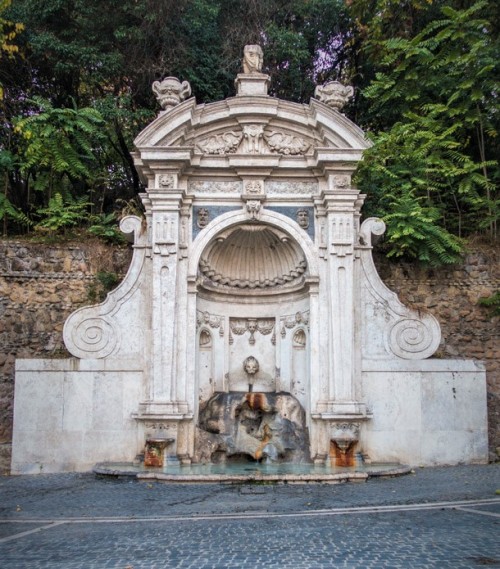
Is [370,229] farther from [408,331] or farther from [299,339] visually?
[299,339]

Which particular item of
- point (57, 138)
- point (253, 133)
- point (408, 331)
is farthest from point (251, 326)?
point (57, 138)

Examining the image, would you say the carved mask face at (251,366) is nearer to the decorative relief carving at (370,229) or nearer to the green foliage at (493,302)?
the decorative relief carving at (370,229)

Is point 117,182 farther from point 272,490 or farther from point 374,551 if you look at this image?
point 374,551

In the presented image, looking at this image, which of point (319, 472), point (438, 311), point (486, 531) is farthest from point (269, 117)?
point (486, 531)

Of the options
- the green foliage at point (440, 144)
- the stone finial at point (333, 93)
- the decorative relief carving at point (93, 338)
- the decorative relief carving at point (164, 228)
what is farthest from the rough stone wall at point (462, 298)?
the decorative relief carving at point (93, 338)

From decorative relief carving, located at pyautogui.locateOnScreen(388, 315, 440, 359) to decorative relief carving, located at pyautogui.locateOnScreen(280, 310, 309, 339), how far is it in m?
1.75

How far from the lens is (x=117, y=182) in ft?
58.3

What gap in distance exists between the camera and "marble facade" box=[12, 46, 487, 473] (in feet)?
39.3

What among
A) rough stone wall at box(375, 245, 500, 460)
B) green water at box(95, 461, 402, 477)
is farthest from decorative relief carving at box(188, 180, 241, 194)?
green water at box(95, 461, 402, 477)

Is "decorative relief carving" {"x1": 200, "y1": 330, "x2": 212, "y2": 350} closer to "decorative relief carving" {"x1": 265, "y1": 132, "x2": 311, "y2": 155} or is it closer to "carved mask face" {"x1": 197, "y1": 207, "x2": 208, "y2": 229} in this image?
"carved mask face" {"x1": 197, "y1": 207, "x2": 208, "y2": 229}

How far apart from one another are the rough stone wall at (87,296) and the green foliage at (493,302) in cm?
11

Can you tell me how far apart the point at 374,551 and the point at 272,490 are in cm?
356

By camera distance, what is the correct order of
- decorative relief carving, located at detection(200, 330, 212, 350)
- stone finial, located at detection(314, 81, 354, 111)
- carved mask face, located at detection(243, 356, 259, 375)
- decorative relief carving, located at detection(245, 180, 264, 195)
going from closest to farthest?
decorative relief carving, located at detection(245, 180, 264, 195) → stone finial, located at detection(314, 81, 354, 111) → decorative relief carving, located at detection(200, 330, 212, 350) → carved mask face, located at detection(243, 356, 259, 375)

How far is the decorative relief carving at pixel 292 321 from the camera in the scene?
44.1 feet
